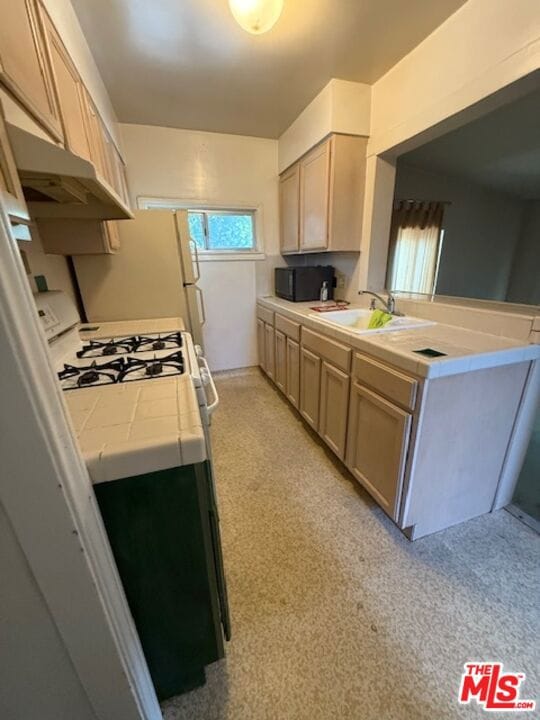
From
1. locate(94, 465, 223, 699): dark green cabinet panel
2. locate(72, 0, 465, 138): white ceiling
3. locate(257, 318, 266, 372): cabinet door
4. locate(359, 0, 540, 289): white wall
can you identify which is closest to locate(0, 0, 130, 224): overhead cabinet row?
locate(72, 0, 465, 138): white ceiling

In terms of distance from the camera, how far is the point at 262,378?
342cm

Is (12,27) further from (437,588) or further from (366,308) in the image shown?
(437,588)

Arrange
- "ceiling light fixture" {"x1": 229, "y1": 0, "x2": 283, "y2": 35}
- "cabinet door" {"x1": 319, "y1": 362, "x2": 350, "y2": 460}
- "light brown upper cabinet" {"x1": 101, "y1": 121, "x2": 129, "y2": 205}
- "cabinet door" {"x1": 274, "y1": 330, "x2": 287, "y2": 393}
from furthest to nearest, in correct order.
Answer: "cabinet door" {"x1": 274, "y1": 330, "x2": 287, "y2": 393}, "light brown upper cabinet" {"x1": 101, "y1": 121, "x2": 129, "y2": 205}, "cabinet door" {"x1": 319, "y1": 362, "x2": 350, "y2": 460}, "ceiling light fixture" {"x1": 229, "y1": 0, "x2": 283, "y2": 35}

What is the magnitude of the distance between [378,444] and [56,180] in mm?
1690

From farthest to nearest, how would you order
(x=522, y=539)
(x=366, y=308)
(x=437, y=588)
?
(x=366, y=308) < (x=522, y=539) < (x=437, y=588)

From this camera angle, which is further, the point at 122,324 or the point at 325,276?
the point at 325,276

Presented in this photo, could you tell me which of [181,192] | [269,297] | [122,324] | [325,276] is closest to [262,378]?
[269,297]

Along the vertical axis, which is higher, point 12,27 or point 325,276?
point 12,27

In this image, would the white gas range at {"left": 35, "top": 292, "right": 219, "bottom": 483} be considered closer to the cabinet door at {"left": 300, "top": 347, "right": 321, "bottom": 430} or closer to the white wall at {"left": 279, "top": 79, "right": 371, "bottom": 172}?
the cabinet door at {"left": 300, "top": 347, "right": 321, "bottom": 430}

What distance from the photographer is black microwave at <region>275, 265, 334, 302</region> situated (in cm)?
281

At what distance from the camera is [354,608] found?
3.88 feet

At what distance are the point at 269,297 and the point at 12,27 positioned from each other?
2.61m

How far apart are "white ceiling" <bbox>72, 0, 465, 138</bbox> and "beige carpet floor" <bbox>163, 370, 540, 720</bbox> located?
2.63 metres

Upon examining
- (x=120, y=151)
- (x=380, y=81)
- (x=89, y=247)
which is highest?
(x=380, y=81)
